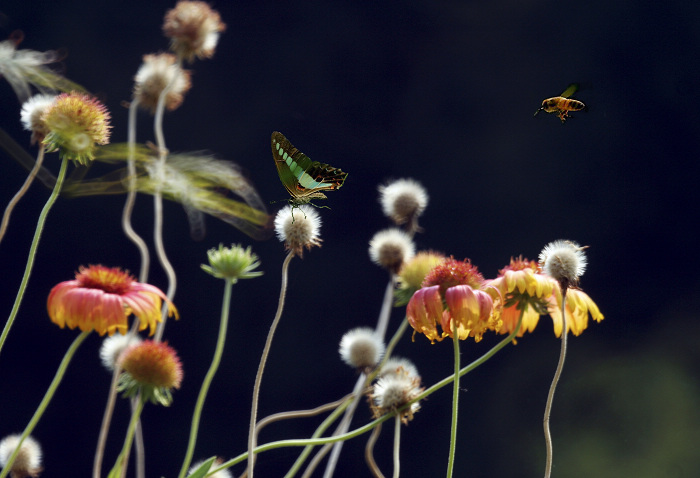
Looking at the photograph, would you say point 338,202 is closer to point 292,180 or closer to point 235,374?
point 235,374

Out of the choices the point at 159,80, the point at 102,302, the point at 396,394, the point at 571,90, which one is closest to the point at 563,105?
the point at 571,90

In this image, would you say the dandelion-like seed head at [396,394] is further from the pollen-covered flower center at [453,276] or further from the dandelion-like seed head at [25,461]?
the dandelion-like seed head at [25,461]

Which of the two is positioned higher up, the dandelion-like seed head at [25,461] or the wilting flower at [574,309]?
the wilting flower at [574,309]

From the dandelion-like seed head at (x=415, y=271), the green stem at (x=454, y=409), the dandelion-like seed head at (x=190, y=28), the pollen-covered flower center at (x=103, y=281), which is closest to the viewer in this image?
the green stem at (x=454, y=409)

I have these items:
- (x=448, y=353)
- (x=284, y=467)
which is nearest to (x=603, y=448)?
(x=448, y=353)

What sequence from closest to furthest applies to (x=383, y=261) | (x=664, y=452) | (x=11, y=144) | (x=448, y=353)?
(x=11, y=144)
(x=383, y=261)
(x=664, y=452)
(x=448, y=353)

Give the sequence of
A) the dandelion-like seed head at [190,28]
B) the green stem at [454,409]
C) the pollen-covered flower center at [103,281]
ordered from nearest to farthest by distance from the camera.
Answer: the green stem at [454,409]
the pollen-covered flower center at [103,281]
the dandelion-like seed head at [190,28]

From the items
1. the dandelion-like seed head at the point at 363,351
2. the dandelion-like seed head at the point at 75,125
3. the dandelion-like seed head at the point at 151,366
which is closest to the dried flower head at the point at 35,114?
the dandelion-like seed head at the point at 75,125
